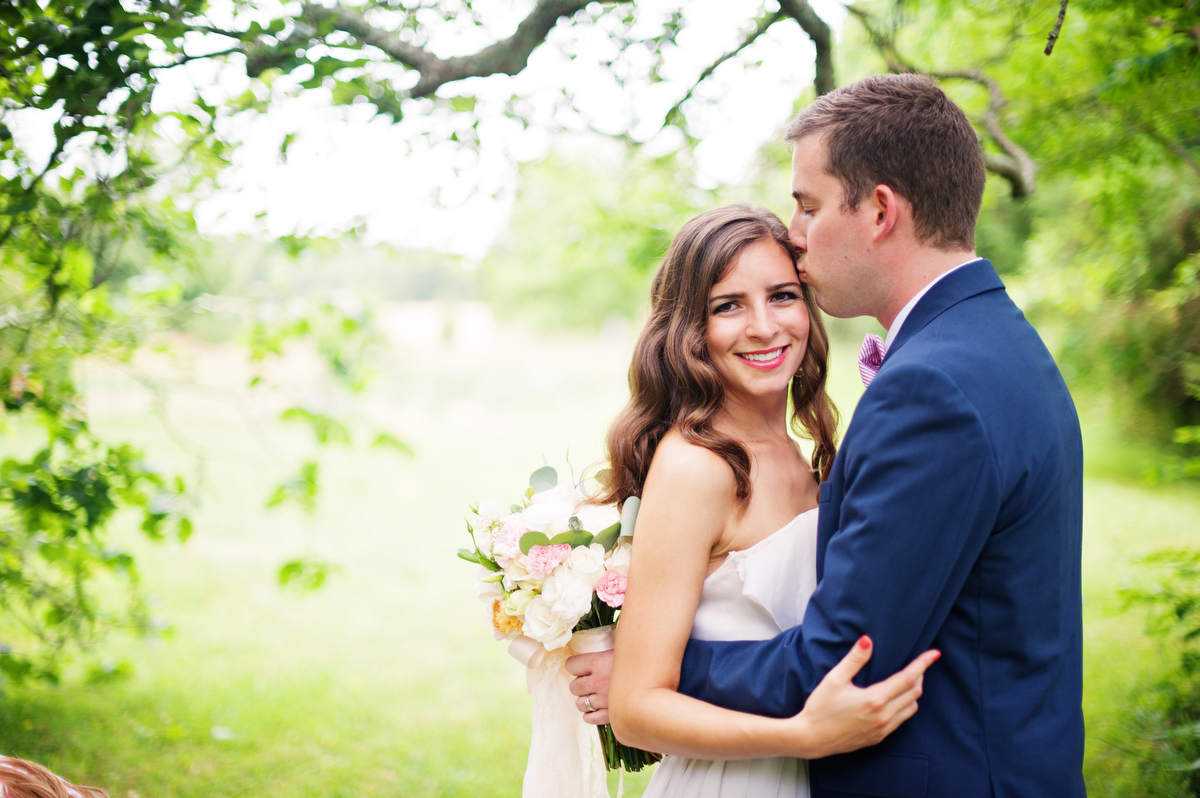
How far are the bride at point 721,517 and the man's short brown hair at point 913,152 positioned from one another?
1.34 feet

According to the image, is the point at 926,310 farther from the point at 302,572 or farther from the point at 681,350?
the point at 302,572

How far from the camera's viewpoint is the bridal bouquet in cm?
213

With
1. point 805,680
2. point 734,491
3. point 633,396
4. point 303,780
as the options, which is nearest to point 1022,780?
point 805,680

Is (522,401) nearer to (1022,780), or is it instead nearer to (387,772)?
(387,772)

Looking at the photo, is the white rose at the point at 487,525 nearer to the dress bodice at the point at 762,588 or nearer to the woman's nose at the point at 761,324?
the dress bodice at the point at 762,588

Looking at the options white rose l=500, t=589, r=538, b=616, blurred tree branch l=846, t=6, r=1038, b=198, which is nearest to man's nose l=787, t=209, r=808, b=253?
white rose l=500, t=589, r=538, b=616

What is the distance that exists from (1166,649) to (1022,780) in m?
5.18

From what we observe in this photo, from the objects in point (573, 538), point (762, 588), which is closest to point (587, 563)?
point (573, 538)

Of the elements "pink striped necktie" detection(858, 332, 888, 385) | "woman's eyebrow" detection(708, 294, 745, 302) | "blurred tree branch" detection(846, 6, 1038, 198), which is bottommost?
"pink striped necktie" detection(858, 332, 888, 385)

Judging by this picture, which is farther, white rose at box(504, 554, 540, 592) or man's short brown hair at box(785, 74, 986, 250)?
white rose at box(504, 554, 540, 592)

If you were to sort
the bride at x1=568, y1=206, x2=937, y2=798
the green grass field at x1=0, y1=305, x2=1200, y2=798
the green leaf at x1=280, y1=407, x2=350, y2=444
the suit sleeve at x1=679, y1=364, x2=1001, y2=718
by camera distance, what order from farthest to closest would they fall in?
the green leaf at x1=280, y1=407, x2=350, y2=444 < the green grass field at x1=0, y1=305, x2=1200, y2=798 < the bride at x1=568, y1=206, x2=937, y2=798 < the suit sleeve at x1=679, y1=364, x2=1001, y2=718

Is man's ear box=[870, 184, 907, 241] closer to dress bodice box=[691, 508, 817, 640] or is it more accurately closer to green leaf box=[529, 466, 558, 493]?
dress bodice box=[691, 508, 817, 640]

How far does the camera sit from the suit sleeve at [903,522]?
1.51 m

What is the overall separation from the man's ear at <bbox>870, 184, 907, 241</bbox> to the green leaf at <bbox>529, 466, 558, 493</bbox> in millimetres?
1217
